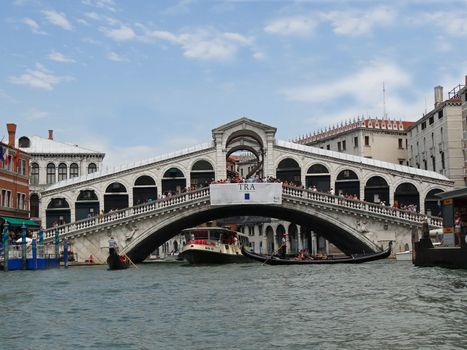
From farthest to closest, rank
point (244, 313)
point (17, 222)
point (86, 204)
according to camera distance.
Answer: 1. point (86, 204)
2. point (17, 222)
3. point (244, 313)

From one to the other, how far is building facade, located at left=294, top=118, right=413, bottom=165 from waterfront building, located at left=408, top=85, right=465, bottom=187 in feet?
18.5

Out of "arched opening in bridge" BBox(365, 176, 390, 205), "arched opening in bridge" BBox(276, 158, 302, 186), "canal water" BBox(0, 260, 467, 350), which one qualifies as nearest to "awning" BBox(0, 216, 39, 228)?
"arched opening in bridge" BBox(276, 158, 302, 186)

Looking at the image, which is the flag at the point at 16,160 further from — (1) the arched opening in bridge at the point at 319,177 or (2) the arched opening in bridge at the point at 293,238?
(2) the arched opening in bridge at the point at 293,238

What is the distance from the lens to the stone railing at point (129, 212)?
39344 mm

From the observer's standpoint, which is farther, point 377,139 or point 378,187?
point 377,139

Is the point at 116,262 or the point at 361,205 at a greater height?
the point at 361,205

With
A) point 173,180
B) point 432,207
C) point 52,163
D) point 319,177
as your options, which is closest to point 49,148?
point 52,163

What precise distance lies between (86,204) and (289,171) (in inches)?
461

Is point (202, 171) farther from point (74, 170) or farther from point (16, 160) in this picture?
point (74, 170)

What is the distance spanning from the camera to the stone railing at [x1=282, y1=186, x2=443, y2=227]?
3950 centimetres

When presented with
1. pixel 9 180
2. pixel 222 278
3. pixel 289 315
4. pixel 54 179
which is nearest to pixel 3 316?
pixel 289 315

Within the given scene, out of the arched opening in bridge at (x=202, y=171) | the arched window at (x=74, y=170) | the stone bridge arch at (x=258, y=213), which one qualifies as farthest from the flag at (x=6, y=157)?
the arched opening in bridge at (x=202, y=171)

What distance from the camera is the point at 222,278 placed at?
87.4ft

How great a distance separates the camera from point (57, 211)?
4362cm
